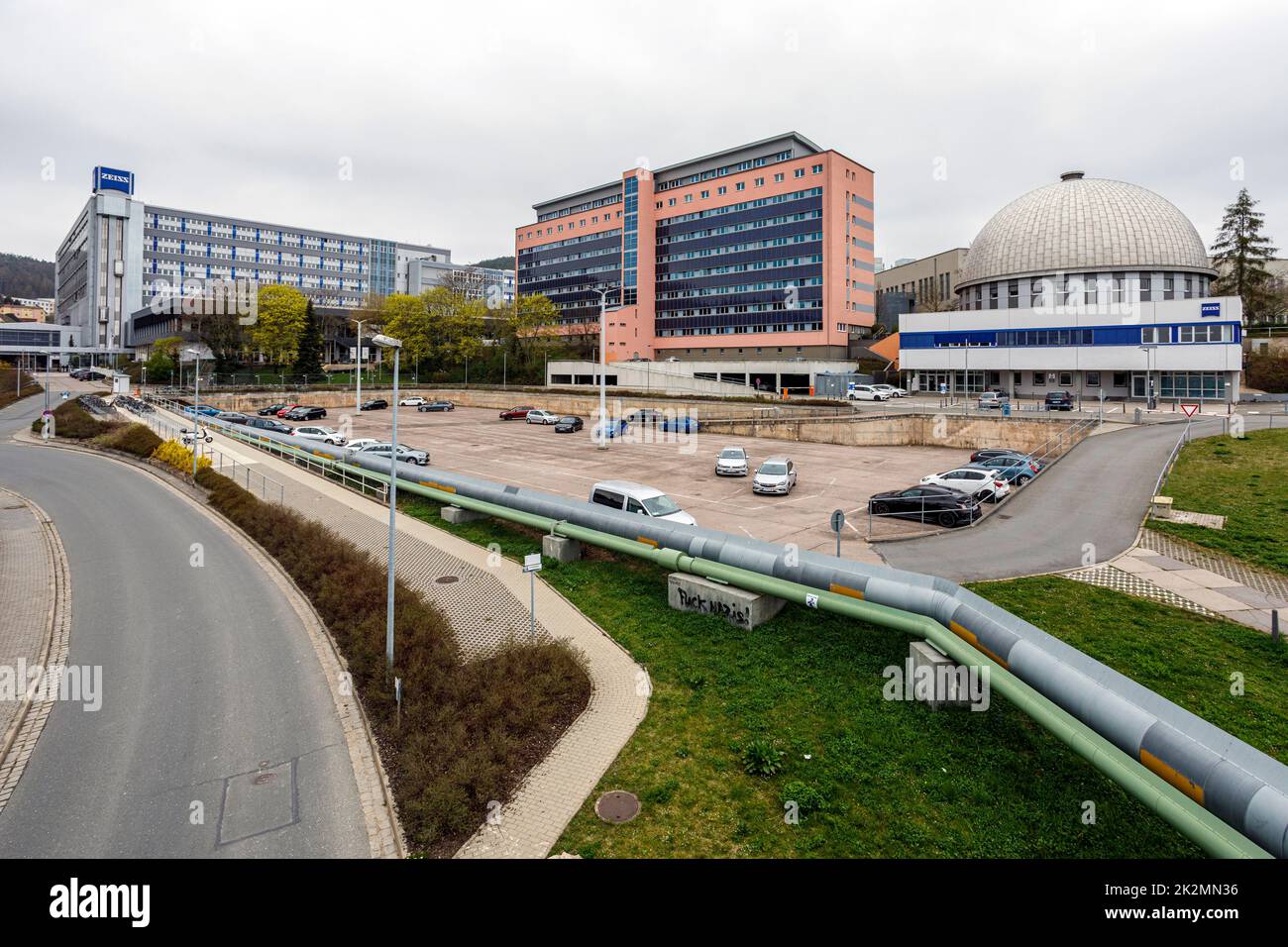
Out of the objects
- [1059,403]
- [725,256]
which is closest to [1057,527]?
[1059,403]

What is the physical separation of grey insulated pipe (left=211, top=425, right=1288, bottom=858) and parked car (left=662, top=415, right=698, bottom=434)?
3360 centimetres

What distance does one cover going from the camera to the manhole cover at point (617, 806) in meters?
9.02

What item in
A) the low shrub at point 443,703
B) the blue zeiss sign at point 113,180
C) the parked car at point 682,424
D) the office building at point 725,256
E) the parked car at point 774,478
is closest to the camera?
the low shrub at point 443,703

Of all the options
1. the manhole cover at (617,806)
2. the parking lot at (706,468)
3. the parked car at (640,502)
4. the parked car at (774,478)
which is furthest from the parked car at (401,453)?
the manhole cover at (617,806)

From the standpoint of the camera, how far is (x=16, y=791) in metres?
10.2

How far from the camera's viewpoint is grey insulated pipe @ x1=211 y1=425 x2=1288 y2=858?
723 cm

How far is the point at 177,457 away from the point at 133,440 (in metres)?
8.97

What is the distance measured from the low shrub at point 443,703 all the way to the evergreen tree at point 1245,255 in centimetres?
9598

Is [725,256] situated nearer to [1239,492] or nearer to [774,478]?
[774,478]

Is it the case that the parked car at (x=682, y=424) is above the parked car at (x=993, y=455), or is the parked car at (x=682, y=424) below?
above

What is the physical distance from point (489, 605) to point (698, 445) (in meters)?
30.5

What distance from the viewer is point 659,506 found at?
2066 centimetres

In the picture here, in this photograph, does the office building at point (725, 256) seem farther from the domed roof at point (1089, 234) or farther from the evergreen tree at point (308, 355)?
the evergreen tree at point (308, 355)

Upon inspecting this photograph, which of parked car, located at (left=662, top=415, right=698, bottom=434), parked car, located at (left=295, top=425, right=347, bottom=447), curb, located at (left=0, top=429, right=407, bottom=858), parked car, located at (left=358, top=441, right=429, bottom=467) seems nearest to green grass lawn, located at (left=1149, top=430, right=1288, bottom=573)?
curb, located at (left=0, top=429, right=407, bottom=858)
